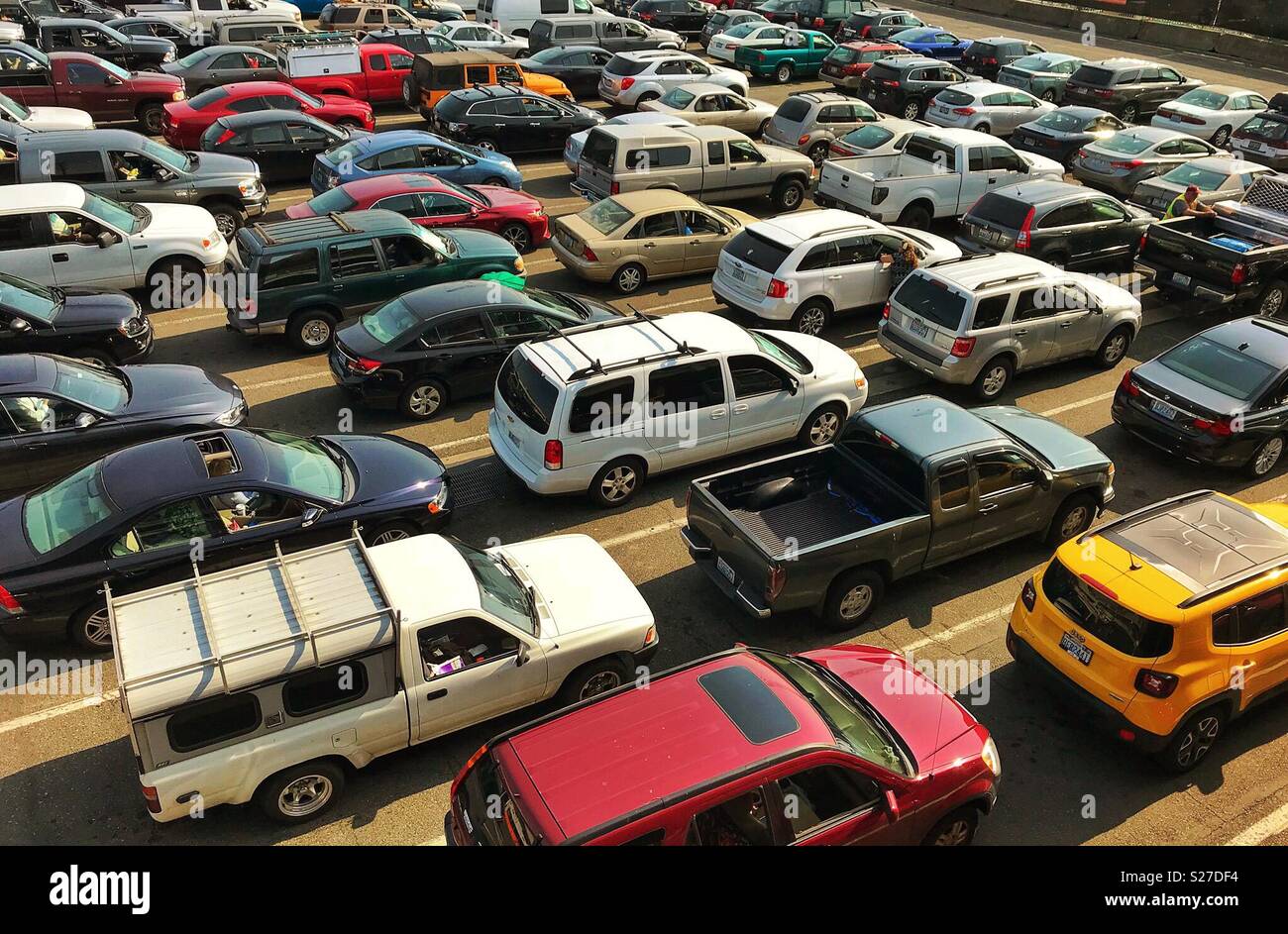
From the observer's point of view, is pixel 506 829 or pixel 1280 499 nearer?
pixel 506 829

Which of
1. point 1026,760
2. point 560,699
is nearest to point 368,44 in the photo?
point 560,699

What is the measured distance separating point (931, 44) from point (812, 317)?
20865mm

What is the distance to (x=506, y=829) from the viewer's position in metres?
5.71

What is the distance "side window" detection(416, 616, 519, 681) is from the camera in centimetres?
704

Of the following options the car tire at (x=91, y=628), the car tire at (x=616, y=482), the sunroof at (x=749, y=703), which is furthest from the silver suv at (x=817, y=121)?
the car tire at (x=91, y=628)

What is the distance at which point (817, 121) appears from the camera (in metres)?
21.5

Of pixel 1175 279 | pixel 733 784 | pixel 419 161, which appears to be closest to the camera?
pixel 733 784

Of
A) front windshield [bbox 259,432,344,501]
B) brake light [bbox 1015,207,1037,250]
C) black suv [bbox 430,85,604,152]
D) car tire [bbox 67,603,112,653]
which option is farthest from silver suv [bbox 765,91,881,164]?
car tire [bbox 67,603,112,653]

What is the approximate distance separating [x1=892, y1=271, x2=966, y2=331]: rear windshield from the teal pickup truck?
18289 mm

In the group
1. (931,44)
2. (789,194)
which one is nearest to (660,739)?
(789,194)

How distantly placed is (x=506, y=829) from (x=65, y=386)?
6932 millimetres

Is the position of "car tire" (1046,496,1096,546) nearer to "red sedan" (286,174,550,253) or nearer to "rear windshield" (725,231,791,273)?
"rear windshield" (725,231,791,273)

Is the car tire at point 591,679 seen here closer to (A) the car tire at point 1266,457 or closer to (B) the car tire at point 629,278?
(A) the car tire at point 1266,457

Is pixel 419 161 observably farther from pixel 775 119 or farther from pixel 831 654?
pixel 831 654
